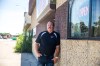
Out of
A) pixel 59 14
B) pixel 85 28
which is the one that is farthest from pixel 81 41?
pixel 59 14

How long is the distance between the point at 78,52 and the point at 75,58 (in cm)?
32

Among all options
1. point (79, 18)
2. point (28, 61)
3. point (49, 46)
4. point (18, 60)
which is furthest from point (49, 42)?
point (18, 60)

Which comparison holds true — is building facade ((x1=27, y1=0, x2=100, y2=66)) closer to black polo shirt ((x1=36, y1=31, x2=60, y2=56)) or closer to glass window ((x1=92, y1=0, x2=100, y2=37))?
glass window ((x1=92, y1=0, x2=100, y2=37))

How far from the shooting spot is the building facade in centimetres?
520

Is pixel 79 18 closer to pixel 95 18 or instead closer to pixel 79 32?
pixel 79 32

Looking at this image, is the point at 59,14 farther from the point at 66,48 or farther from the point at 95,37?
the point at 95,37

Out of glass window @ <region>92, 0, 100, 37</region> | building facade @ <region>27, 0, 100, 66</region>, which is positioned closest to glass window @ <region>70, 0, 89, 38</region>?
building facade @ <region>27, 0, 100, 66</region>

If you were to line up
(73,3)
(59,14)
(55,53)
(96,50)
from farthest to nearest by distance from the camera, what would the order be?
(59,14) → (55,53) → (73,3) → (96,50)

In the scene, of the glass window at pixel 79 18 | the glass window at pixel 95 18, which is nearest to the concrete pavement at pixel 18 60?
the glass window at pixel 79 18

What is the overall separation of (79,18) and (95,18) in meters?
1.13

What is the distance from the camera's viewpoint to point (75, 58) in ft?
21.0

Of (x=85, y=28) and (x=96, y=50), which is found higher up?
(x=85, y=28)

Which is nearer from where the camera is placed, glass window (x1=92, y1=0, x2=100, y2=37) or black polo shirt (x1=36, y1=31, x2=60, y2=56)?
glass window (x1=92, y1=0, x2=100, y2=37)

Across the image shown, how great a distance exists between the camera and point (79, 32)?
21.3 feet
